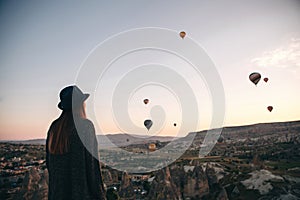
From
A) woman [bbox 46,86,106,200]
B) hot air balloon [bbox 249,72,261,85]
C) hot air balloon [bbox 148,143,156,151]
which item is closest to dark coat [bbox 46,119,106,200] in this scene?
woman [bbox 46,86,106,200]

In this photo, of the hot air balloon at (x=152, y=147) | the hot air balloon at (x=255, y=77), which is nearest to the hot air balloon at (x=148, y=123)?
the hot air balloon at (x=255, y=77)

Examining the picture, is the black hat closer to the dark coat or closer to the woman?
the woman

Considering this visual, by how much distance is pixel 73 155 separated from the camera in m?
6.01

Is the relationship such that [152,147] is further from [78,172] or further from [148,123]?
[78,172]

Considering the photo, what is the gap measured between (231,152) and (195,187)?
24.2 metres

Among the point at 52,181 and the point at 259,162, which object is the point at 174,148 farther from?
the point at 52,181

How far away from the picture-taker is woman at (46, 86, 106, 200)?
236 inches

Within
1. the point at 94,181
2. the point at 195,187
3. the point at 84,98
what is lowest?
the point at 195,187

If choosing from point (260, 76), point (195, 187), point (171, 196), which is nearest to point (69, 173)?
point (171, 196)

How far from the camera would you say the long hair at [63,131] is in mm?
6074

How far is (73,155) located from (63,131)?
1.70 feet

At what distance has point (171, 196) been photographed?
16766mm


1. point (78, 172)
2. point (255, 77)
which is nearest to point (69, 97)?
point (78, 172)

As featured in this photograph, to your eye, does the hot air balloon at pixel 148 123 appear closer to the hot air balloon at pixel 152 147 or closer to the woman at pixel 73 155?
the hot air balloon at pixel 152 147
